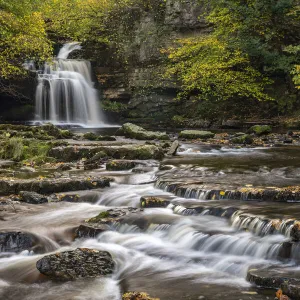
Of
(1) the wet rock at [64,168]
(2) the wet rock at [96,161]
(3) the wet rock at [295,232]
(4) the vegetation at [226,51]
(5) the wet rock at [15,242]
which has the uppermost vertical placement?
(4) the vegetation at [226,51]

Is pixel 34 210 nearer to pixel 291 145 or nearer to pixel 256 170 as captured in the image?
pixel 256 170

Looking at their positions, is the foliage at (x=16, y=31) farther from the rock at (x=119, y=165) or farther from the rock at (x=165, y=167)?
the rock at (x=165, y=167)

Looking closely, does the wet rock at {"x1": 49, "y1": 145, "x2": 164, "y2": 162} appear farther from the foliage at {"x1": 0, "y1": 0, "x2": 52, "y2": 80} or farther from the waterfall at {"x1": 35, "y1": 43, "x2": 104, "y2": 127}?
the waterfall at {"x1": 35, "y1": 43, "x2": 104, "y2": 127}

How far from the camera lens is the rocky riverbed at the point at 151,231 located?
14.4 feet

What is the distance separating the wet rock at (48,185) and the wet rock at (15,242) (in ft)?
8.76

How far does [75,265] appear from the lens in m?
4.65

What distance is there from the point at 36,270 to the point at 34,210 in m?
2.54

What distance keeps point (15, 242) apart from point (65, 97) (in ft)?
67.1

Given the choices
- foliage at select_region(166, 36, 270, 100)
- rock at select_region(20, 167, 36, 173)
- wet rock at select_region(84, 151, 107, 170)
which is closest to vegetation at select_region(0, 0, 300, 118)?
foliage at select_region(166, 36, 270, 100)

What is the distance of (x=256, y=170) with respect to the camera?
10.1 m

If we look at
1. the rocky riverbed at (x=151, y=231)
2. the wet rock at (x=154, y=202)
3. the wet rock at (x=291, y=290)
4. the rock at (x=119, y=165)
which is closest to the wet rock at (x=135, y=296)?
the rocky riverbed at (x=151, y=231)

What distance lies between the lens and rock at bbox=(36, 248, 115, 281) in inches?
180

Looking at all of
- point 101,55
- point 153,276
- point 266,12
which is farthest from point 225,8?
point 153,276

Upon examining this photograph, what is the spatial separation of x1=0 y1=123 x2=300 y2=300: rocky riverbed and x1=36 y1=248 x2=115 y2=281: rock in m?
0.01
